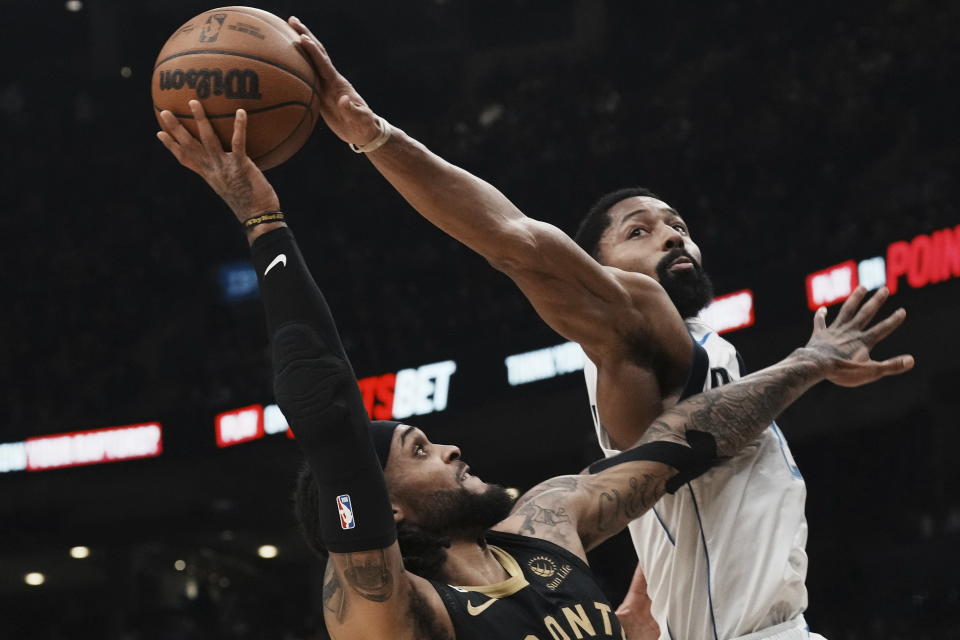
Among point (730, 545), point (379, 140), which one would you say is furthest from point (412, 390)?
point (379, 140)

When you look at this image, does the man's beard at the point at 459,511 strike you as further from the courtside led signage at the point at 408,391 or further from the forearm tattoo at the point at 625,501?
the courtside led signage at the point at 408,391

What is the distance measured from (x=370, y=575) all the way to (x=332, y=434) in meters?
0.27

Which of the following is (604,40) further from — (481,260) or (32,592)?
(32,592)

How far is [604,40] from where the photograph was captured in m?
18.0

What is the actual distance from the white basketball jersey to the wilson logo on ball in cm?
133

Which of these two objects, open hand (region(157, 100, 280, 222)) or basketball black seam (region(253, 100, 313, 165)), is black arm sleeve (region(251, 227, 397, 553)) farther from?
basketball black seam (region(253, 100, 313, 165))

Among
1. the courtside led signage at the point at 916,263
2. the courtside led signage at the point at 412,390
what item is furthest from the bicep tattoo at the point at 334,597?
the courtside led signage at the point at 412,390

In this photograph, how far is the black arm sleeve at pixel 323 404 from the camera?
2.27m

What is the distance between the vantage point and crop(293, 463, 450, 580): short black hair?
8.61 feet

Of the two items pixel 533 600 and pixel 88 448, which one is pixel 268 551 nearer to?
pixel 88 448

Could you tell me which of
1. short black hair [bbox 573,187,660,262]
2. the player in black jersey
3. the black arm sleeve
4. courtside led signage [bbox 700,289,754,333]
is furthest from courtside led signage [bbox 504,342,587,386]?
the black arm sleeve

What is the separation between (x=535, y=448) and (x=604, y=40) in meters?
6.65

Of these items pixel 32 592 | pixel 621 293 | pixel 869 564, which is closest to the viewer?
pixel 621 293

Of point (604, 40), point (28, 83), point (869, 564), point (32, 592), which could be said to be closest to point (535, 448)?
point (869, 564)
